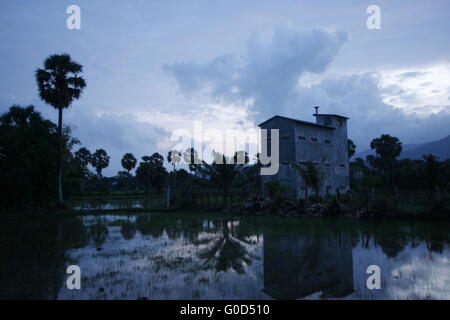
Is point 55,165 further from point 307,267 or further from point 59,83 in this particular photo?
point 307,267

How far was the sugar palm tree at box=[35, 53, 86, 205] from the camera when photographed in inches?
1087

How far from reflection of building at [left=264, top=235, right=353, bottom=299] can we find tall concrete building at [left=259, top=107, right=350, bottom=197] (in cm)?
1778

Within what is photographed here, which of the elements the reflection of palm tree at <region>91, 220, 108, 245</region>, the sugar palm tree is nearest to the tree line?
the sugar palm tree

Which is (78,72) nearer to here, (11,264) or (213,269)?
(11,264)

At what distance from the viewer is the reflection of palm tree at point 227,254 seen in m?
8.34

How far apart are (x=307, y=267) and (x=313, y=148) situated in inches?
956

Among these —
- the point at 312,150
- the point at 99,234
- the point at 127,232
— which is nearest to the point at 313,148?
the point at 312,150

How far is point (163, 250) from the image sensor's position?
10.6 metres

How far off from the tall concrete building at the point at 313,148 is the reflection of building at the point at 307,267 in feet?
58.3

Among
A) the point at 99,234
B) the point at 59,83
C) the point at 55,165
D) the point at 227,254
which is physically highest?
the point at 59,83

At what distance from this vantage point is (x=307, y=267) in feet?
26.2

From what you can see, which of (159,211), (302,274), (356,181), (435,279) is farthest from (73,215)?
(356,181)

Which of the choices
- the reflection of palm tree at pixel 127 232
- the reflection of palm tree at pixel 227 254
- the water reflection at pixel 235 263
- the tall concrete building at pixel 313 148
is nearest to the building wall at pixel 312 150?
the tall concrete building at pixel 313 148
